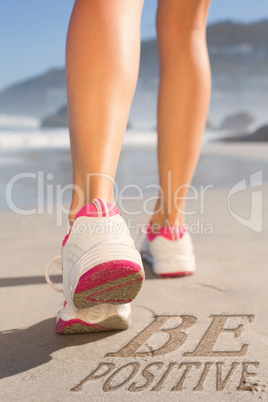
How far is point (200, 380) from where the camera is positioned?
731 millimetres

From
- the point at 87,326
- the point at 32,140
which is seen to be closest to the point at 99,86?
the point at 87,326

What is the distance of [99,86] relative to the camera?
92cm

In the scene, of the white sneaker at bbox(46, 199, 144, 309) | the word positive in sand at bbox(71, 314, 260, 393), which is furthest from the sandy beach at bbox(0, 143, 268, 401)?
the white sneaker at bbox(46, 199, 144, 309)

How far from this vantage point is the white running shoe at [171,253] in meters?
1.31

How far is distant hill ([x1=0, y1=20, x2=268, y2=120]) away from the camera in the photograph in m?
39.5

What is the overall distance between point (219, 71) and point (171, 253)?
4584cm

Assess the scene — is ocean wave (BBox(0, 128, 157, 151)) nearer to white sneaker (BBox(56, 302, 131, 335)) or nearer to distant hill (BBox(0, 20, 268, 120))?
white sneaker (BBox(56, 302, 131, 335))

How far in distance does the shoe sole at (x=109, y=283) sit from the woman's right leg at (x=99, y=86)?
155 millimetres

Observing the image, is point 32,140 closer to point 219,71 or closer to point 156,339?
point 156,339

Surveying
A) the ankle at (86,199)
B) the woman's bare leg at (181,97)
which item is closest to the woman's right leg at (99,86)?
the ankle at (86,199)

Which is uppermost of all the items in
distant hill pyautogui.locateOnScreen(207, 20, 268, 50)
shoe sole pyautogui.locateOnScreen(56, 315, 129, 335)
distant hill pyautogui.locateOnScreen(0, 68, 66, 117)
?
distant hill pyautogui.locateOnScreen(207, 20, 268, 50)

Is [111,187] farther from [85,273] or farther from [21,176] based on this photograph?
[21,176]

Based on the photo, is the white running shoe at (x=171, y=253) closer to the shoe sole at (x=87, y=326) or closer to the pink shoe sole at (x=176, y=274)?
the pink shoe sole at (x=176, y=274)

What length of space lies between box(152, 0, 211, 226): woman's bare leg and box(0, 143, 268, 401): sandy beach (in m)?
0.26
